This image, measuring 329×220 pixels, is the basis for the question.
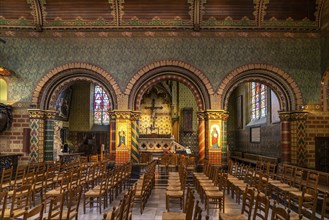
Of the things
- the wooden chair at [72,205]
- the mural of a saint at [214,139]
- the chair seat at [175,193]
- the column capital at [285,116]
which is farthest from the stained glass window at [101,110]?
the wooden chair at [72,205]

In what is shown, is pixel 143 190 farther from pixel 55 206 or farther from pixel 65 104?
pixel 65 104

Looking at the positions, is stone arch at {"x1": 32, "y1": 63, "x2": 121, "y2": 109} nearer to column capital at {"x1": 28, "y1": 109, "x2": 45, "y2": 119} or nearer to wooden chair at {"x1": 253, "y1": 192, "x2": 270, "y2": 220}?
column capital at {"x1": 28, "y1": 109, "x2": 45, "y2": 119}

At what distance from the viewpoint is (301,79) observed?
15719 millimetres

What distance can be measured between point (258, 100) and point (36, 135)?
13.1 meters

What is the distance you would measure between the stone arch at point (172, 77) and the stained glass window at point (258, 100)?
18.0 feet

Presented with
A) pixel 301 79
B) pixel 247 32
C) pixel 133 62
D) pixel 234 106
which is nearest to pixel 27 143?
pixel 133 62

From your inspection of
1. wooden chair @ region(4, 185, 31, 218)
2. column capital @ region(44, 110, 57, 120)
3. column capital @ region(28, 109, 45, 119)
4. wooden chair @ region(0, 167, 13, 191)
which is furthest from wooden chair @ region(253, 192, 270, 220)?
column capital @ region(44, 110, 57, 120)

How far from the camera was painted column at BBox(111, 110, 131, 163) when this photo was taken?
16.0 meters

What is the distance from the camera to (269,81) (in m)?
16.0

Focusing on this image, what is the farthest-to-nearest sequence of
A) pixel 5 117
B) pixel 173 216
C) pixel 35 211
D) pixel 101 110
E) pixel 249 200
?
pixel 101 110, pixel 5 117, pixel 249 200, pixel 173 216, pixel 35 211

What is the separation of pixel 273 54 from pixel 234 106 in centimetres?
1080

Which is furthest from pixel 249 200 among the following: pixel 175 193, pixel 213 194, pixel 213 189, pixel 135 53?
pixel 135 53

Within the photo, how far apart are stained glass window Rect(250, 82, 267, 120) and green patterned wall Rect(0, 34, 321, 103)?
4385 mm

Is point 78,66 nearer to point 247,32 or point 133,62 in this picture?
point 133,62
